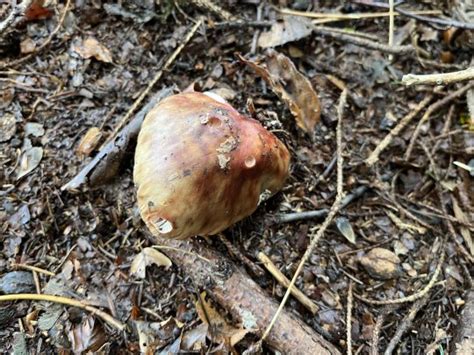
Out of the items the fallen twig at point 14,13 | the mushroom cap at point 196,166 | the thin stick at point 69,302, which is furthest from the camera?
the fallen twig at point 14,13

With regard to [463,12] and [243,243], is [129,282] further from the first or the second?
[463,12]

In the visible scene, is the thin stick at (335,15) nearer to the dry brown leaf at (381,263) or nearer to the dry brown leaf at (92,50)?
the dry brown leaf at (92,50)

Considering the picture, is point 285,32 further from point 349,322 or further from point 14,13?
point 349,322

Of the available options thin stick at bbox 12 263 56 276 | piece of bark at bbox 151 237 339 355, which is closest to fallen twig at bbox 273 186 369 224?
piece of bark at bbox 151 237 339 355

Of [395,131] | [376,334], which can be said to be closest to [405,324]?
[376,334]

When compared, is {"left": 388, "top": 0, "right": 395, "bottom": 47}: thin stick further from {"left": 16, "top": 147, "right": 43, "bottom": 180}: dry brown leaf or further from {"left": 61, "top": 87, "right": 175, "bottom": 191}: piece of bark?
{"left": 16, "top": 147, "right": 43, "bottom": 180}: dry brown leaf

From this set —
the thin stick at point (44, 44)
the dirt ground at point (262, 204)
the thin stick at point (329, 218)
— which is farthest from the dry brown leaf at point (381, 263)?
the thin stick at point (44, 44)
